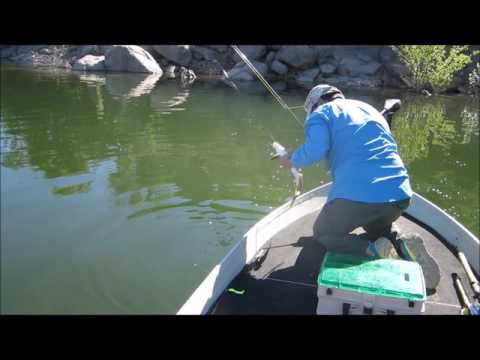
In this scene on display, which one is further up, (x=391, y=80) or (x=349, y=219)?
(x=349, y=219)

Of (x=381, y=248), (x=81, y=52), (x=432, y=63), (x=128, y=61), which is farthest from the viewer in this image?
(x=81, y=52)

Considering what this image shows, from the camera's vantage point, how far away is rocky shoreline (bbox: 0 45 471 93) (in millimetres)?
30438

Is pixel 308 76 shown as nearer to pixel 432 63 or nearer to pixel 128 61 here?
pixel 432 63

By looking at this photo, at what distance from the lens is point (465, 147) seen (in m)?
14.0

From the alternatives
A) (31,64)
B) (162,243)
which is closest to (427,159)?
(162,243)

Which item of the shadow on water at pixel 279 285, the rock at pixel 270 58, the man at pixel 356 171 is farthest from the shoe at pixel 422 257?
the rock at pixel 270 58

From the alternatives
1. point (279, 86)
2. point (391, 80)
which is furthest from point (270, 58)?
point (391, 80)

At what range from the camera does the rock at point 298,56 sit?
32125 mm

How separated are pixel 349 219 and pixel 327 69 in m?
29.1

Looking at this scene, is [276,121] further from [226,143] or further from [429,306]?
[429,306]

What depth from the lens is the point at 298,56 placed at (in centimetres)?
3222

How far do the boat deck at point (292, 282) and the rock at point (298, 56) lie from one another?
1128 inches

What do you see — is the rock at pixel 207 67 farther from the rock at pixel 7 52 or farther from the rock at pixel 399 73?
the rock at pixel 7 52

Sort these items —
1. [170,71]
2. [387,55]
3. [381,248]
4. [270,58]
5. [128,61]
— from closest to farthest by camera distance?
[381,248] → [387,55] → [128,61] → [270,58] → [170,71]
